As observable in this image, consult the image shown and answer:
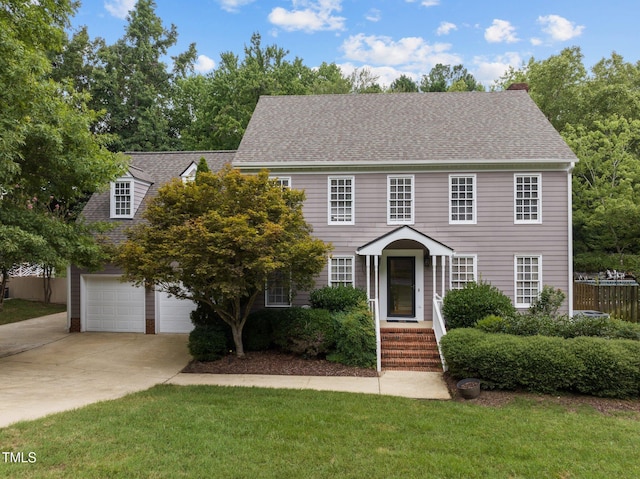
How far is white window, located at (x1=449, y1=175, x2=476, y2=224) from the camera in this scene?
12.8 m

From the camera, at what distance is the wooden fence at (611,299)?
1388cm

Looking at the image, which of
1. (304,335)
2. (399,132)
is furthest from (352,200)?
(304,335)

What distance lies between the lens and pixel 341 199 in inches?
515

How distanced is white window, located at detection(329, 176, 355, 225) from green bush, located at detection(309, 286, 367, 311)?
96.6 inches

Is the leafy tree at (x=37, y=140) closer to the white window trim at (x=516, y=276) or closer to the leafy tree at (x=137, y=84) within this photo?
the white window trim at (x=516, y=276)

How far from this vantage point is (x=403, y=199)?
42.4 ft

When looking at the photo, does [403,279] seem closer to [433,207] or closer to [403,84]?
[433,207]

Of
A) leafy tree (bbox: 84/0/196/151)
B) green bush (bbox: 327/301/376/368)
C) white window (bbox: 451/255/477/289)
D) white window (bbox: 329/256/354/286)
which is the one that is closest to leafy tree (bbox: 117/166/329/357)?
green bush (bbox: 327/301/376/368)

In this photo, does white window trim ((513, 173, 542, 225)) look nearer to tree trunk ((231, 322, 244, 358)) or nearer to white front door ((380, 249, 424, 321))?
white front door ((380, 249, 424, 321))

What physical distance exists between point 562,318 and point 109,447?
9421 millimetres

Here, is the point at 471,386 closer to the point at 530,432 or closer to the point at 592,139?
the point at 530,432

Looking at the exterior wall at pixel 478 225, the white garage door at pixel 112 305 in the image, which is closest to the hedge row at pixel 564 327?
the exterior wall at pixel 478 225

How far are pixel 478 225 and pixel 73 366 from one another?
40.5ft

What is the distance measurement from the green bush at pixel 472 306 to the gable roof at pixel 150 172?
10312mm
